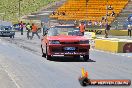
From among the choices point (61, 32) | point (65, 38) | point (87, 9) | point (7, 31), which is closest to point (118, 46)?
point (61, 32)

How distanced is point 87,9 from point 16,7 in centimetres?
3274

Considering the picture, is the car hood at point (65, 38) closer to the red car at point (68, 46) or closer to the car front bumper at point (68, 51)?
the red car at point (68, 46)

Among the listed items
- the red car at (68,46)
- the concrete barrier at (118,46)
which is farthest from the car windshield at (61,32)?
the concrete barrier at (118,46)

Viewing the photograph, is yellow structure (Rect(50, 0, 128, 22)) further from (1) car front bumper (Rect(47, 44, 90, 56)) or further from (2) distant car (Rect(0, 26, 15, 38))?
(1) car front bumper (Rect(47, 44, 90, 56))

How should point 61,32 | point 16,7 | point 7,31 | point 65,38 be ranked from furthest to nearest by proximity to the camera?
point 16,7, point 7,31, point 61,32, point 65,38

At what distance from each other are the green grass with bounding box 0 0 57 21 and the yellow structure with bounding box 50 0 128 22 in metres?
18.3

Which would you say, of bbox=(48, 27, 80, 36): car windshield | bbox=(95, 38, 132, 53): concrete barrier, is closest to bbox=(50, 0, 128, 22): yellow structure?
bbox=(95, 38, 132, 53): concrete barrier

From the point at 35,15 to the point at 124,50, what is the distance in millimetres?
58826


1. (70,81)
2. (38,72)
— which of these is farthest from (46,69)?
(70,81)

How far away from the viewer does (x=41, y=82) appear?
13.2 metres

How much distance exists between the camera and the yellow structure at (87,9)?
76188mm

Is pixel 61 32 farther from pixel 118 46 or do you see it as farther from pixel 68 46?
pixel 118 46

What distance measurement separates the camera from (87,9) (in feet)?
262

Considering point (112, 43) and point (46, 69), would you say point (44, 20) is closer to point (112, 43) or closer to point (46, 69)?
point (112, 43)
